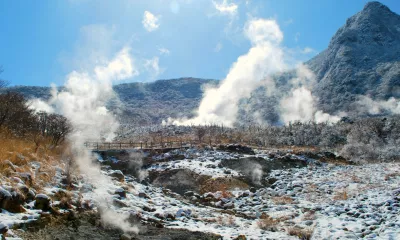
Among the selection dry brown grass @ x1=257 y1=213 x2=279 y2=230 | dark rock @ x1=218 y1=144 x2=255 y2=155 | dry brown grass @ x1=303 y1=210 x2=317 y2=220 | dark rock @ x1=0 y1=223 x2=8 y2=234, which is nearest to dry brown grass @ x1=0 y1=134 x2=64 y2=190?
dark rock @ x1=0 y1=223 x2=8 y2=234

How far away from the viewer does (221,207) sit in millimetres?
16344

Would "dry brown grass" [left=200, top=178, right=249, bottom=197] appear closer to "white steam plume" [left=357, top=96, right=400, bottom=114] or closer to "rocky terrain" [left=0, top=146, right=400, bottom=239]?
"rocky terrain" [left=0, top=146, right=400, bottom=239]

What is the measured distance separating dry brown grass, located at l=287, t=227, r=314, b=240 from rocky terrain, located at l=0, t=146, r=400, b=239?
0.03 metres

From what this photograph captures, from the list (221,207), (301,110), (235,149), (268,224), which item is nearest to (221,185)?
(221,207)

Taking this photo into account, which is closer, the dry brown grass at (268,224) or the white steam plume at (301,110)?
the dry brown grass at (268,224)

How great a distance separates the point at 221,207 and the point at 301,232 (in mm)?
5836

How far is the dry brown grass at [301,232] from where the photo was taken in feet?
35.6

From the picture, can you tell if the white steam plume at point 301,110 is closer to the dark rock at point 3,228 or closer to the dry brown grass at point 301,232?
the dry brown grass at point 301,232

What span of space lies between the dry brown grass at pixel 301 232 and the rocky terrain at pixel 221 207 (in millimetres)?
35

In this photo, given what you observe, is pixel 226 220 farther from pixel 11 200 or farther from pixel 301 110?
pixel 301 110

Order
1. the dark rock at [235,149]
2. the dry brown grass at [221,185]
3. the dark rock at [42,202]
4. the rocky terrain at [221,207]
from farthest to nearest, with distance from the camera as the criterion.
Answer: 1. the dark rock at [235,149]
2. the dry brown grass at [221,185]
3. the dark rock at [42,202]
4. the rocky terrain at [221,207]

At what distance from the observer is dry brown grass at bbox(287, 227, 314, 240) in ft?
35.6

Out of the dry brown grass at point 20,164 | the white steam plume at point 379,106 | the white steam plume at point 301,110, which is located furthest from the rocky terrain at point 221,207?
the white steam plume at point 379,106

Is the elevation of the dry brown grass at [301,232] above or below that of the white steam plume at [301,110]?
below
